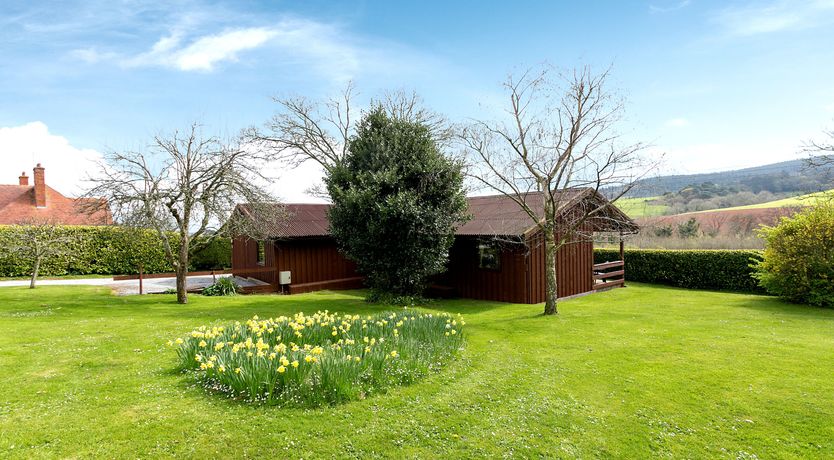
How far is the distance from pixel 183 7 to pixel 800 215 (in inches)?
728

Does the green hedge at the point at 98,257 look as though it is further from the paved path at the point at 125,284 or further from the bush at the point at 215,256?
the paved path at the point at 125,284

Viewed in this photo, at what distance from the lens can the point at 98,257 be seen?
23.5 meters

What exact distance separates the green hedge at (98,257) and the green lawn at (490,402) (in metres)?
15.1

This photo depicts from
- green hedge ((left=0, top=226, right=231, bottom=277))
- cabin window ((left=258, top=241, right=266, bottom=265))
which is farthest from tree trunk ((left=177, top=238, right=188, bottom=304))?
green hedge ((left=0, top=226, right=231, bottom=277))

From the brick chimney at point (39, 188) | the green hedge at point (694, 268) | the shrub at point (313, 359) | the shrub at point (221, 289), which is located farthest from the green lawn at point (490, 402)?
the brick chimney at point (39, 188)

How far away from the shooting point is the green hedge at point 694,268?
59.8ft

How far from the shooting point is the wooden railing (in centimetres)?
1844

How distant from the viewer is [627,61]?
12.3 metres

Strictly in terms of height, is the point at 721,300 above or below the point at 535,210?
below

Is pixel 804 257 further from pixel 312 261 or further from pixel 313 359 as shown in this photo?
pixel 312 261

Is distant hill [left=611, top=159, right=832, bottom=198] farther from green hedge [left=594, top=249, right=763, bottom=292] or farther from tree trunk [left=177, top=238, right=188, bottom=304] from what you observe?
tree trunk [left=177, top=238, right=188, bottom=304]

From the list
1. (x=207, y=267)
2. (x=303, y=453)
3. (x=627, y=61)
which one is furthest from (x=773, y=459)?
(x=207, y=267)

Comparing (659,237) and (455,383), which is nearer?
(455,383)

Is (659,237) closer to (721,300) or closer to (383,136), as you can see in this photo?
(721,300)
